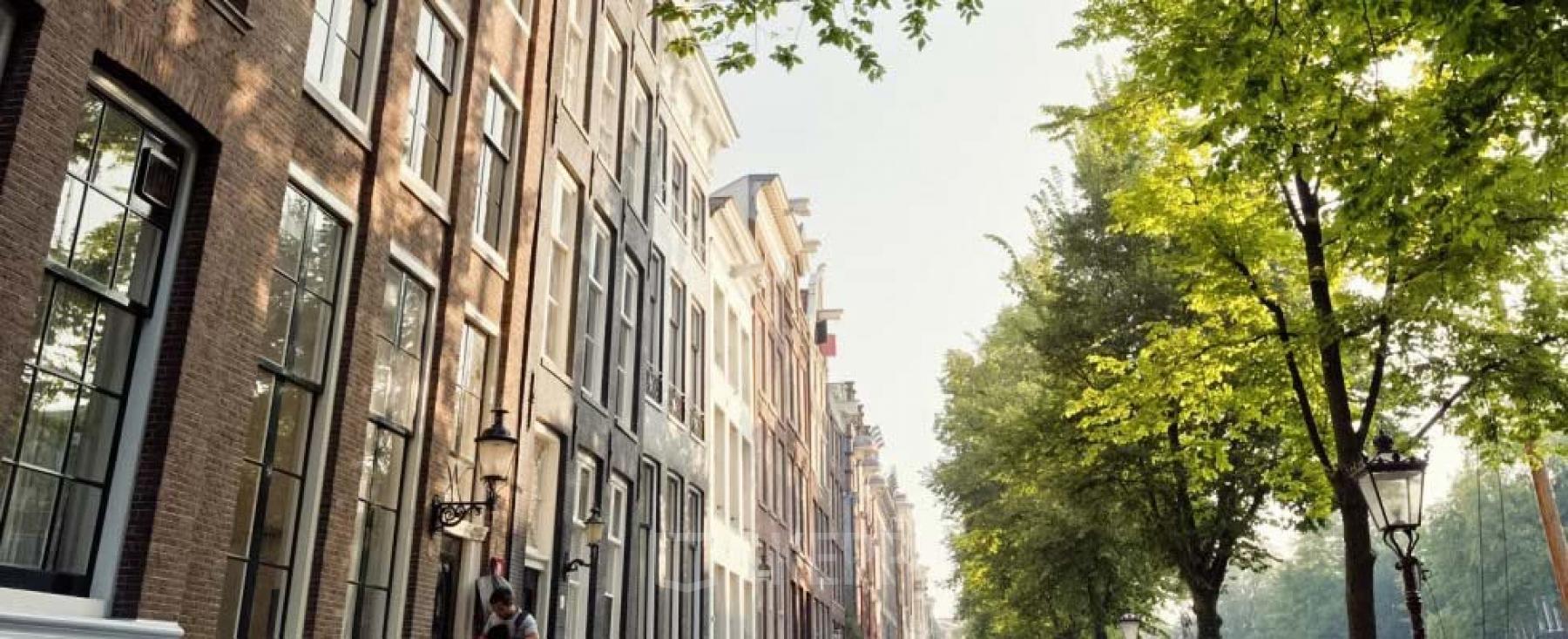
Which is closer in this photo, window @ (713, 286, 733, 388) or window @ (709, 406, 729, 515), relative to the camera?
window @ (709, 406, 729, 515)

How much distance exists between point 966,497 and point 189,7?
89.0 ft

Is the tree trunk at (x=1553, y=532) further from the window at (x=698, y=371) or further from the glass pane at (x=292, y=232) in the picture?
the glass pane at (x=292, y=232)

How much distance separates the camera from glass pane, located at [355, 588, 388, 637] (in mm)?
9766

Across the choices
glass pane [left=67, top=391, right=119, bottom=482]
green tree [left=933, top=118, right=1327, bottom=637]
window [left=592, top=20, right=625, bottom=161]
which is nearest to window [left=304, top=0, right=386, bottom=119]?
glass pane [left=67, top=391, right=119, bottom=482]

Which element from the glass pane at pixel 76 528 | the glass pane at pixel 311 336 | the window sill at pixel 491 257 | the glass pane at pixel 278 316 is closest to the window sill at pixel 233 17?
the glass pane at pixel 278 316

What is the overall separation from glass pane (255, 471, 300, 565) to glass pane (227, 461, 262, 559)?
0.13m

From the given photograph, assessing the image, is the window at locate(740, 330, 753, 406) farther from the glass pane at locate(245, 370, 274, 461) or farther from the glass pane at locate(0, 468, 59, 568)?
the glass pane at locate(0, 468, 59, 568)

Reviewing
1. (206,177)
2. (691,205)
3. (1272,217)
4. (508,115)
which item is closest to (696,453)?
(691,205)

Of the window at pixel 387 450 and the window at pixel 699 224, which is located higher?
the window at pixel 699 224

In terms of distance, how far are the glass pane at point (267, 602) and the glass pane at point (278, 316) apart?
170cm

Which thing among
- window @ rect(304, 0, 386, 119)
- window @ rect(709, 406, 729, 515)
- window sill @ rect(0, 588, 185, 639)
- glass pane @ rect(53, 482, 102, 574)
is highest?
window @ rect(304, 0, 386, 119)

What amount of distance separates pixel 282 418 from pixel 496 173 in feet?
18.2

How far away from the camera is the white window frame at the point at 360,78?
30.5ft

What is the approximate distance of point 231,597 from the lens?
796cm
